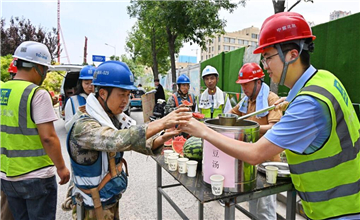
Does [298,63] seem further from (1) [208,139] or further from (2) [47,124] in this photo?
(2) [47,124]

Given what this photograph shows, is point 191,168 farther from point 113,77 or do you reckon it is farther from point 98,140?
point 113,77

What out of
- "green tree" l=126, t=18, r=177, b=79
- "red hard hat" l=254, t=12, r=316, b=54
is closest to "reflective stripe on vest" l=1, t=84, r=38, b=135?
"red hard hat" l=254, t=12, r=316, b=54

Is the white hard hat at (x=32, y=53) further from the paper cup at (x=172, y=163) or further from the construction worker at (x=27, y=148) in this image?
the paper cup at (x=172, y=163)

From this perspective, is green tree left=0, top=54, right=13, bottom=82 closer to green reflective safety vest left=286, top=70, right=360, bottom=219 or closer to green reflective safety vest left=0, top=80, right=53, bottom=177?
green reflective safety vest left=0, top=80, right=53, bottom=177

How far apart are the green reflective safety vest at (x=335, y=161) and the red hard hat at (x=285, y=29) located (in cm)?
32

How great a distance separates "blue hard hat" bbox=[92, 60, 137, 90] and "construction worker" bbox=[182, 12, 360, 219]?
791mm

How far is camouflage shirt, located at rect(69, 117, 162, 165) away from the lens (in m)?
1.69

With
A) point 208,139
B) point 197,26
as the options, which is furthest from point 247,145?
point 197,26

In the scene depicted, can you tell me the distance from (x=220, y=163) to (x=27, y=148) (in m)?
2.05

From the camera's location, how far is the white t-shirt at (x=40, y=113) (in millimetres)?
2484

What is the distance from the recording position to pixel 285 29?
5.41 feet

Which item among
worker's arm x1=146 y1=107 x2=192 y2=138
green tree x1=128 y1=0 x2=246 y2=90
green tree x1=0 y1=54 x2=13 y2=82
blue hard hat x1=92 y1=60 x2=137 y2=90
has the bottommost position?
worker's arm x1=146 y1=107 x2=192 y2=138

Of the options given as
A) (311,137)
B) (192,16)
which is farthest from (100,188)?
(192,16)

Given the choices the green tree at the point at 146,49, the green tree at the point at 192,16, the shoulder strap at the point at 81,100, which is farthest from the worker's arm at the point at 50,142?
the green tree at the point at 146,49
